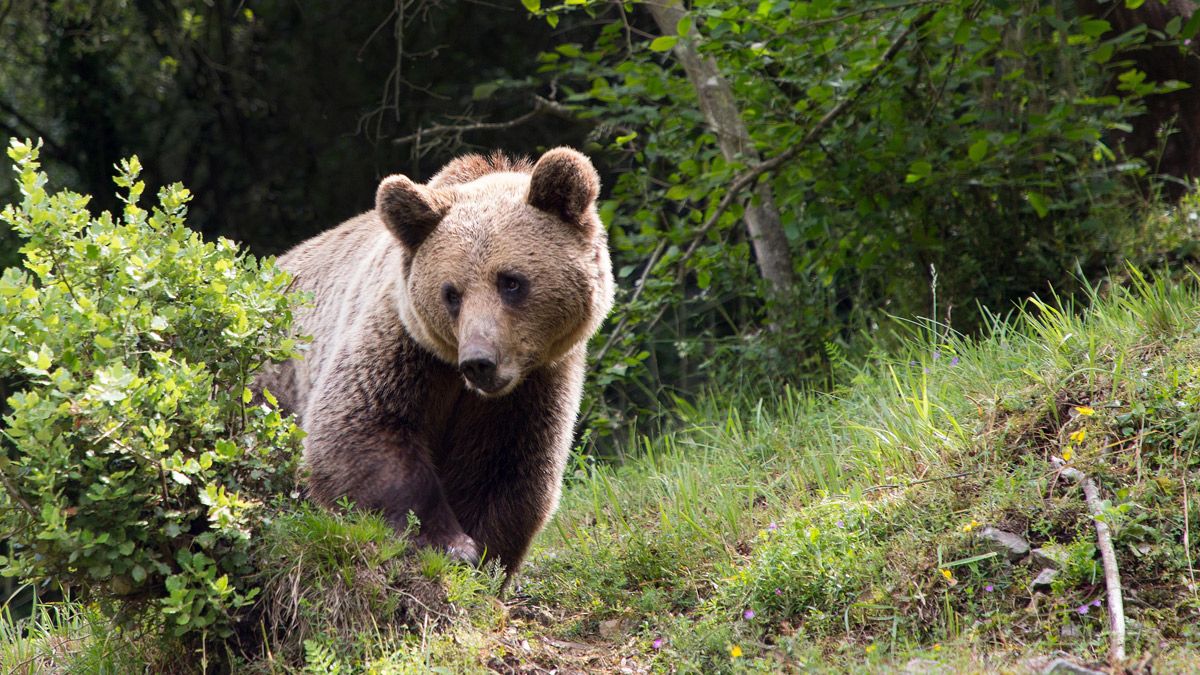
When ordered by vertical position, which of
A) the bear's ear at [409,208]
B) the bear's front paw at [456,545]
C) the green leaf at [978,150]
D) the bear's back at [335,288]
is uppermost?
the bear's ear at [409,208]

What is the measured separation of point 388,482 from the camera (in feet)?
13.8

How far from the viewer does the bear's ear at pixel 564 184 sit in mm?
4512

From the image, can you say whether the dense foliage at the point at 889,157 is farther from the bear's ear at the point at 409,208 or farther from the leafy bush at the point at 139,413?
the leafy bush at the point at 139,413

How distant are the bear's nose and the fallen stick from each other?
6.35 feet

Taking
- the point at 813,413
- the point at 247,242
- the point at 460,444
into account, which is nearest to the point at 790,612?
the point at 460,444

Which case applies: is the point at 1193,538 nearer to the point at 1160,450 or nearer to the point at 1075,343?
the point at 1160,450

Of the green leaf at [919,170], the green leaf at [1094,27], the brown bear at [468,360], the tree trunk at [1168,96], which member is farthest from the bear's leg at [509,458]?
the tree trunk at [1168,96]

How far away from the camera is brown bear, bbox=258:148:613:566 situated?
4.26 meters

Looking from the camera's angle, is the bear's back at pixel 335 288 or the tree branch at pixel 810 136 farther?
the tree branch at pixel 810 136

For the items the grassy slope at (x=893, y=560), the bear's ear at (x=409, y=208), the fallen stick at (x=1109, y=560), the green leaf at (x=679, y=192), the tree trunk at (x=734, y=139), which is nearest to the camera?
the fallen stick at (x=1109, y=560)

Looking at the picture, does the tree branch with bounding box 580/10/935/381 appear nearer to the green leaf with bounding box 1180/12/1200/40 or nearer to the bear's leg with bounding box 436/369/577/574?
the green leaf with bounding box 1180/12/1200/40

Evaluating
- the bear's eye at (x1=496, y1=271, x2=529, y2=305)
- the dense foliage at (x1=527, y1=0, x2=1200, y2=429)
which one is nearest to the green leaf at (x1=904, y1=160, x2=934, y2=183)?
the dense foliage at (x1=527, y1=0, x2=1200, y2=429)

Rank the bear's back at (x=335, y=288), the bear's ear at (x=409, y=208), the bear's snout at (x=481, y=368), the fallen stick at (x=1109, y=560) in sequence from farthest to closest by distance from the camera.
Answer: the bear's back at (x=335, y=288) < the bear's ear at (x=409, y=208) < the bear's snout at (x=481, y=368) < the fallen stick at (x=1109, y=560)

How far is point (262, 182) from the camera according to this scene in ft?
33.6
